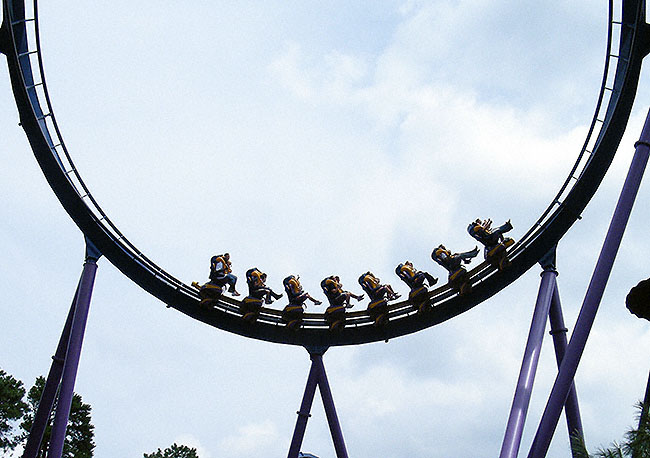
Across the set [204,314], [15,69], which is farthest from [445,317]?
[15,69]

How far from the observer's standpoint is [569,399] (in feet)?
43.4

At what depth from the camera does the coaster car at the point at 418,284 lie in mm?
15586

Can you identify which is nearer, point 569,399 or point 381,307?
point 569,399

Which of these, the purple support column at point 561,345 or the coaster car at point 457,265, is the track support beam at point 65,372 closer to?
the coaster car at point 457,265

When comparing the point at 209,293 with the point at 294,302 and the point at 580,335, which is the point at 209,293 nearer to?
the point at 294,302

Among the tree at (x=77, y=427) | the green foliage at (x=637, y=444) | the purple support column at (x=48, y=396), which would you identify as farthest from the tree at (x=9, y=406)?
the green foliage at (x=637, y=444)

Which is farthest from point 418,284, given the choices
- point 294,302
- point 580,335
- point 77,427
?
point 77,427

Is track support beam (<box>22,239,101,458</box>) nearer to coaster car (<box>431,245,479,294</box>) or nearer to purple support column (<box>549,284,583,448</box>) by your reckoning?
coaster car (<box>431,245,479,294</box>)

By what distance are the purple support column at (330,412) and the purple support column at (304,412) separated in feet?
0.43

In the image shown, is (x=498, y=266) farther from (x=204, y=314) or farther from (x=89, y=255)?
(x=89, y=255)

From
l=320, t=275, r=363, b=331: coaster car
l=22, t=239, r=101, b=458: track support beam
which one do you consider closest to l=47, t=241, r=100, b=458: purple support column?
l=22, t=239, r=101, b=458: track support beam

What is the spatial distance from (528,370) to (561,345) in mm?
2018

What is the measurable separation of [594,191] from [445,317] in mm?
4296

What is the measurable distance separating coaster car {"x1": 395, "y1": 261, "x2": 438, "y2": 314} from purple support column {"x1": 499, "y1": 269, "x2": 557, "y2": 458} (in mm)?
2687
